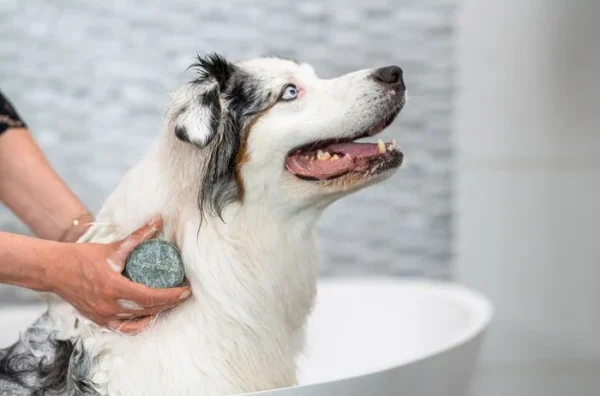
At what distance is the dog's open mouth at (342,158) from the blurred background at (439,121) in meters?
1.16

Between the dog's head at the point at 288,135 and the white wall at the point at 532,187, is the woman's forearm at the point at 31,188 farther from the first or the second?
the white wall at the point at 532,187

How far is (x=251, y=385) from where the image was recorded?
1186mm

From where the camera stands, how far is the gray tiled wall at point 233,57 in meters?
2.21

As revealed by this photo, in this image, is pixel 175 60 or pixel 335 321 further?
pixel 175 60

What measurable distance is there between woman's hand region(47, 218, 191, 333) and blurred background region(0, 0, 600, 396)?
3.75 ft

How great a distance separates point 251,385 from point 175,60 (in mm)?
1319

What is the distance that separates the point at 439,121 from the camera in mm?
2363

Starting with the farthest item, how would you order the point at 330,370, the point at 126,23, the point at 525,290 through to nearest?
the point at 525,290 → the point at 126,23 → the point at 330,370

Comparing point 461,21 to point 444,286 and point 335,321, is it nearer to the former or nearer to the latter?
point 444,286

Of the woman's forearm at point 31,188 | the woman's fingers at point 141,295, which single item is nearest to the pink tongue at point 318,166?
the woman's fingers at point 141,295

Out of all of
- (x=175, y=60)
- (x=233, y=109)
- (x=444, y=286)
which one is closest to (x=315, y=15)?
(x=175, y=60)

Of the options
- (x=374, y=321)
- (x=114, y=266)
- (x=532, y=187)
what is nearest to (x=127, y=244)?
(x=114, y=266)

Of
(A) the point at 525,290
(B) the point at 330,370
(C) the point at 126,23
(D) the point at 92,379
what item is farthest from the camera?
(A) the point at 525,290

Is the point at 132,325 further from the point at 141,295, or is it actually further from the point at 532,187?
the point at 532,187
